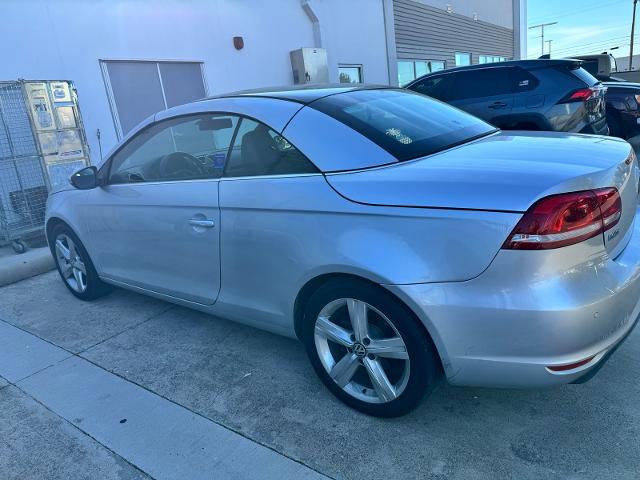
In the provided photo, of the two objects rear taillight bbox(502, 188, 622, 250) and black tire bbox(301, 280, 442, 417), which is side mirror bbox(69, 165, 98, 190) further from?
rear taillight bbox(502, 188, 622, 250)

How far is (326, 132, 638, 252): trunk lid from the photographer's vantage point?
6.19 feet

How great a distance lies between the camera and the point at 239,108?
2.85 m

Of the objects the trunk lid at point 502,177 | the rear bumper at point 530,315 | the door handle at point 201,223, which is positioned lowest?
the rear bumper at point 530,315

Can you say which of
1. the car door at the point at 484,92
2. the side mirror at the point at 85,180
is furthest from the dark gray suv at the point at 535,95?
the side mirror at the point at 85,180

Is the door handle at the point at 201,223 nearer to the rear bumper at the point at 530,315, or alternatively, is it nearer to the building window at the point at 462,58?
the rear bumper at the point at 530,315

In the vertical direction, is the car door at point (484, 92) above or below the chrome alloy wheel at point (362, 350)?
above

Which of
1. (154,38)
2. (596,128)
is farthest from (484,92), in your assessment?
(154,38)

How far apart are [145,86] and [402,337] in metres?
7.54

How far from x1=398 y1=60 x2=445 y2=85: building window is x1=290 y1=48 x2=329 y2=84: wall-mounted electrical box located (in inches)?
179

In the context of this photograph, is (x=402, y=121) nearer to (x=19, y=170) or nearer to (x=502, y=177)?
(x=502, y=177)

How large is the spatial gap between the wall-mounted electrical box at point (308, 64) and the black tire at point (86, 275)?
7257 mm

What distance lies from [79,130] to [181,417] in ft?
17.5

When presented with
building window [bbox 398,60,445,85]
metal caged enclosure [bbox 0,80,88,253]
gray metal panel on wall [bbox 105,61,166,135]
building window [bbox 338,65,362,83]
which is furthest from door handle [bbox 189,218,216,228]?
building window [bbox 398,60,445,85]

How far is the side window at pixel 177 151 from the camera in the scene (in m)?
2.95
